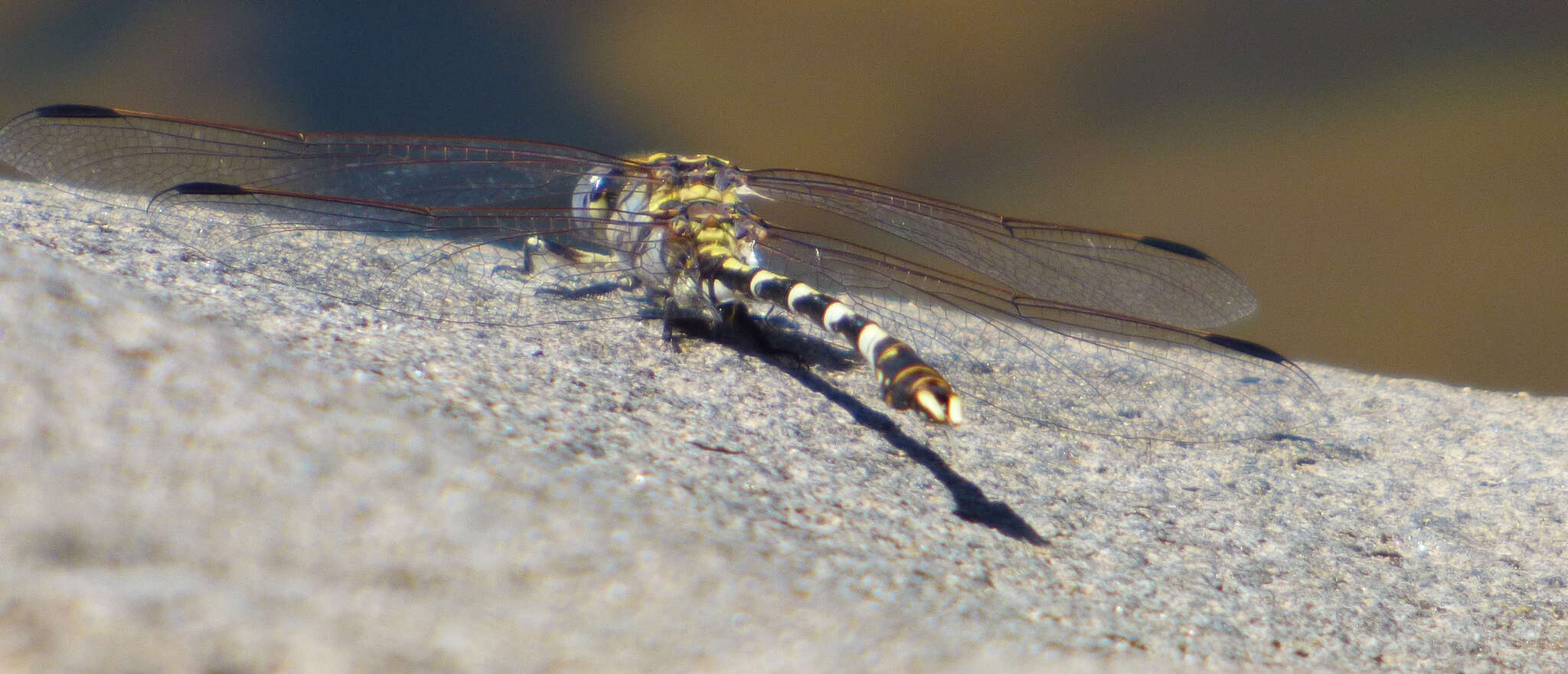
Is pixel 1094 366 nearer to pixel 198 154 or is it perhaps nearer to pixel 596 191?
pixel 596 191

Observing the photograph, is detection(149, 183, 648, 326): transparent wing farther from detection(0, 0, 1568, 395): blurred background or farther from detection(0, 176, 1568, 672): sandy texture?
detection(0, 0, 1568, 395): blurred background

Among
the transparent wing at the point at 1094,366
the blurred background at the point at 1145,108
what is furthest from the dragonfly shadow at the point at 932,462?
the blurred background at the point at 1145,108

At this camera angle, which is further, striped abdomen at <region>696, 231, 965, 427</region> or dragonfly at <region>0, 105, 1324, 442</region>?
dragonfly at <region>0, 105, 1324, 442</region>

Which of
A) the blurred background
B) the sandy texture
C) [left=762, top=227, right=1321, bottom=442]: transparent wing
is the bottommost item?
the sandy texture

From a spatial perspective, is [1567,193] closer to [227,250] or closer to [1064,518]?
[1064,518]

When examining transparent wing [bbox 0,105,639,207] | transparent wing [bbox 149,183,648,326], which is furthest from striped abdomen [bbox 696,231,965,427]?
transparent wing [bbox 0,105,639,207]

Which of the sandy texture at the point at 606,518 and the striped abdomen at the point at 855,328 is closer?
the sandy texture at the point at 606,518

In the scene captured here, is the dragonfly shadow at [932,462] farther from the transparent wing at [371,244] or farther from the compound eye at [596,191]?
the compound eye at [596,191]
